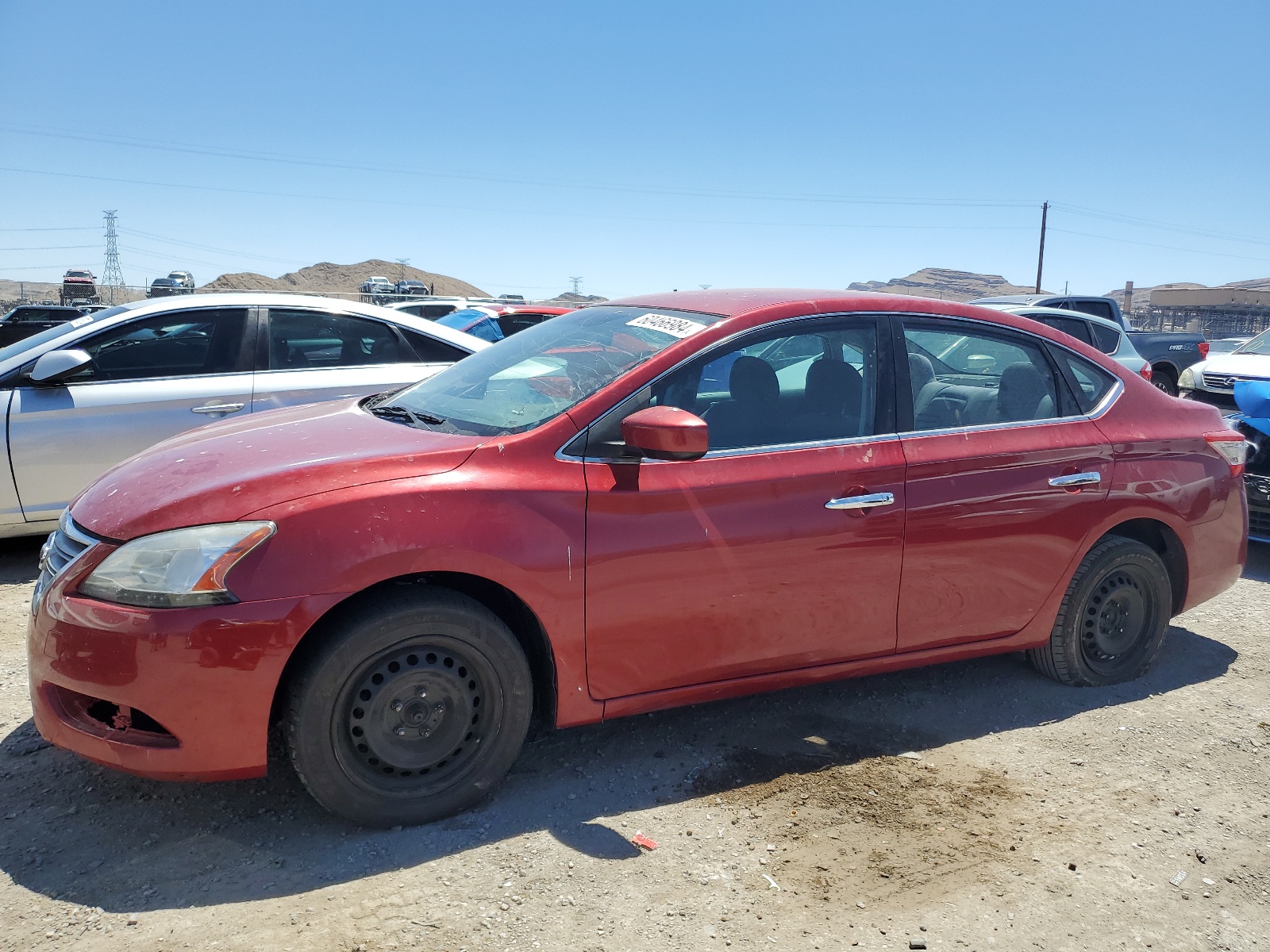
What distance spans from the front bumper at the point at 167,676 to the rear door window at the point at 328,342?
11.2 feet

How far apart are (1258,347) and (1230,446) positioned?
19.9 ft

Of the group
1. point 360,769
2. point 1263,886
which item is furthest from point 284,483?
point 1263,886

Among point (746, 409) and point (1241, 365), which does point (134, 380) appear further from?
point (1241, 365)

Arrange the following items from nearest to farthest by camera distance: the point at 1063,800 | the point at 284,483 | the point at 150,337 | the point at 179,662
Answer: the point at 179,662, the point at 284,483, the point at 1063,800, the point at 150,337

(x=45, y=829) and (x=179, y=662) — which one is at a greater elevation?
→ (x=179, y=662)

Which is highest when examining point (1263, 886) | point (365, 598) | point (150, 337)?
point (150, 337)

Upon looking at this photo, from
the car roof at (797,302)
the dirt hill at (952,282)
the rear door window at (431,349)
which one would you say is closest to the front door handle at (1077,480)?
the car roof at (797,302)

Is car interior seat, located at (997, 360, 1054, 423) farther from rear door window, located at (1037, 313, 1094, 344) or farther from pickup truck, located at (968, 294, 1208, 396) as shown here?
pickup truck, located at (968, 294, 1208, 396)

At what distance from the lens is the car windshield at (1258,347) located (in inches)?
363

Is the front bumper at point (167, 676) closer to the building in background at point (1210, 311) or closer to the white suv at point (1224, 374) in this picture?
the white suv at point (1224, 374)

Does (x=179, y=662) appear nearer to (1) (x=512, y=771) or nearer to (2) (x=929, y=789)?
(1) (x=512, y=771)

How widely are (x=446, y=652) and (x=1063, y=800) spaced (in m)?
2.20

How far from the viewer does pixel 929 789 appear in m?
3.38

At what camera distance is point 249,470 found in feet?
9.69
